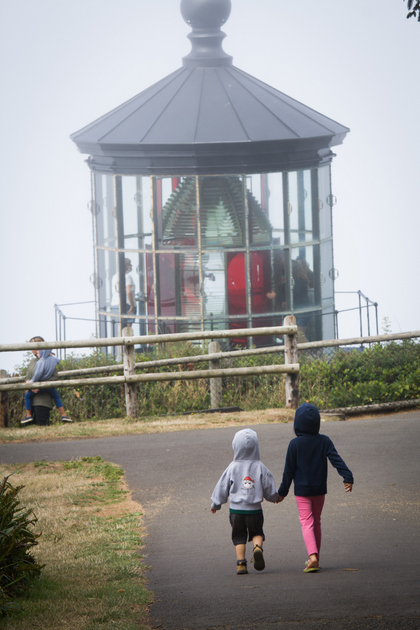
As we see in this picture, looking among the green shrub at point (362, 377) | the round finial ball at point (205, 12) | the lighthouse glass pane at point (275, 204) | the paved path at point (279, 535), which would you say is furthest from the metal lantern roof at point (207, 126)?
the paved path at point (279, 535)

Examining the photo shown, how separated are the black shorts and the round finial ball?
12.7m

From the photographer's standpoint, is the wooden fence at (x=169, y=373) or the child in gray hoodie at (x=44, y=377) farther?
the child in gray hoodie at (x=44, y=377)

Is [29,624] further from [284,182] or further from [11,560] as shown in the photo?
[284,182]

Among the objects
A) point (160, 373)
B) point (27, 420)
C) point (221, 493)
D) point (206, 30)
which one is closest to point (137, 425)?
point (160, 373)

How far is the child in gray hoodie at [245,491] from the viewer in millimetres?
6148

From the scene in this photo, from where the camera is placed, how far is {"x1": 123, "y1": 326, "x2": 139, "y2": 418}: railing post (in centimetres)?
1224

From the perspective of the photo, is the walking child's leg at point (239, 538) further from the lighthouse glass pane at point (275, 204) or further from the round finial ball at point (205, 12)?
the round finial ball at point (205, 12)

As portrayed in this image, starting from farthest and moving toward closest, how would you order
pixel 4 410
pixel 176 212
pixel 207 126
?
pixel 176 212 → pixel 207 126 → pixel 4 410

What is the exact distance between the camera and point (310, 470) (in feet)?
20.3

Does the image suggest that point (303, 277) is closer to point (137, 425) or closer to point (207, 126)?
point (207, 126)

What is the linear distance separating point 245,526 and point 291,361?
635 centimetres

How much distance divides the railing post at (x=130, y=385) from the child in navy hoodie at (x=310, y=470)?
6.19m

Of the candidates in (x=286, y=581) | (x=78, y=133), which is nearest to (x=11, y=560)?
(x=286, y=581)

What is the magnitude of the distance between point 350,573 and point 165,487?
3.19 metres
